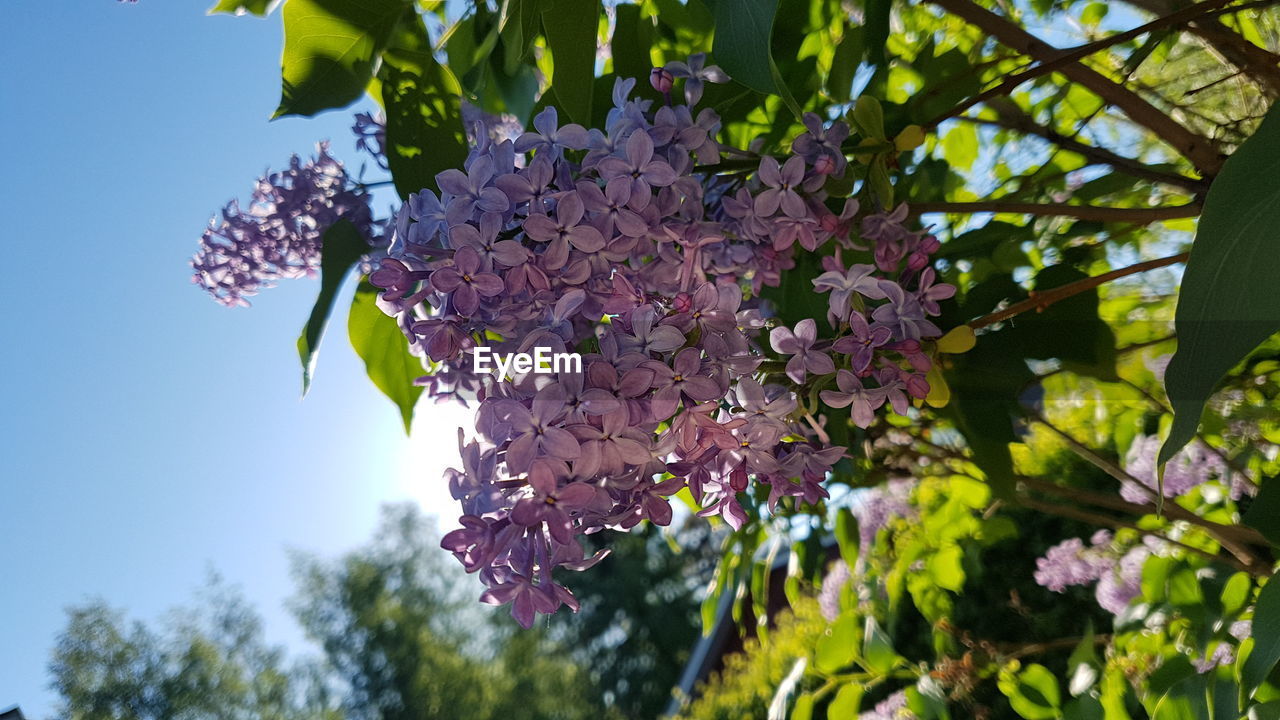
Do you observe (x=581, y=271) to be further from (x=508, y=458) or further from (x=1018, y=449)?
(x=1018, y=449)

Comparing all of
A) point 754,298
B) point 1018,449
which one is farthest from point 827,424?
point 1018,449

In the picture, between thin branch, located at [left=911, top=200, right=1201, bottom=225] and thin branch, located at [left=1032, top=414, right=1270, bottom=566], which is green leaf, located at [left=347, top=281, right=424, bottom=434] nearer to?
thin branch, located at [left=911, top=200, right=1201, bottom=225]

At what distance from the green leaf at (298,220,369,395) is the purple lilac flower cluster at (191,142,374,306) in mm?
32

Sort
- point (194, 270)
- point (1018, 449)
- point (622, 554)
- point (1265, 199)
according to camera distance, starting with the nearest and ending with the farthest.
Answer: point (1265, 199) < point (194, 270) < point (1018, 449) < point (622, 554)

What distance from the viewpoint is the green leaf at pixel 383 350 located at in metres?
0.56

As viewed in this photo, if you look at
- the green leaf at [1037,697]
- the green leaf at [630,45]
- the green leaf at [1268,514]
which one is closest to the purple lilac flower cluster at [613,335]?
the green leaf at [630,45]

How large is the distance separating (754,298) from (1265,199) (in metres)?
0.28

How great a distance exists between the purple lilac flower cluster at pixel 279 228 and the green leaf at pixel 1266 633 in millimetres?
507

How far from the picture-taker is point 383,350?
1.91ft

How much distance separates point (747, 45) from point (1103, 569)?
1094mm

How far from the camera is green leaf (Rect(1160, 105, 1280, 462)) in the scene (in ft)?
0.82

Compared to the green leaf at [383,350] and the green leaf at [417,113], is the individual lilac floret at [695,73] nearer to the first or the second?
the green leaf at [417,113]

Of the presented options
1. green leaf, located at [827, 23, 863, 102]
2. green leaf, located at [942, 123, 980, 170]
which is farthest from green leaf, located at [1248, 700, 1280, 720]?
green leaf, located at [942, 123, 980, 170]

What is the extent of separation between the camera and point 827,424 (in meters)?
0.52
